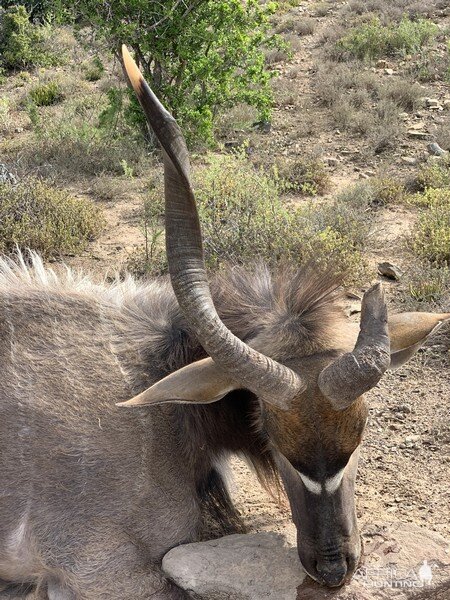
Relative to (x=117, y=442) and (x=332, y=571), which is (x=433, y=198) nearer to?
(x=117, y=442)

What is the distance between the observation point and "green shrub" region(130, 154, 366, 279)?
8.22 m

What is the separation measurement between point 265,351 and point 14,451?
1.69 metres

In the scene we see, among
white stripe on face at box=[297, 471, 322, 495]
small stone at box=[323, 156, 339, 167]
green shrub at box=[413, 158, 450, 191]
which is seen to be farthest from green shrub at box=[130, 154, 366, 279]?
white stripe on face at box=[297, 471, 322, 495]

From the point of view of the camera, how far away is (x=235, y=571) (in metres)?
4.61

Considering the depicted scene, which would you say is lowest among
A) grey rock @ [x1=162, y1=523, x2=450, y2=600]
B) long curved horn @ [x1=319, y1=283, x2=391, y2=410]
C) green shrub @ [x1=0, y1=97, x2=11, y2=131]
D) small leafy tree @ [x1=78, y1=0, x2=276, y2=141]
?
grey rock @ [x1=162, y1=523, x2=450, y2=600]

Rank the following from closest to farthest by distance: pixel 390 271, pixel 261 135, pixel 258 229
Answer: pixel 390 271
pixel 258 229
pixel 261 135

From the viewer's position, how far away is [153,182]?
11273 millimetres

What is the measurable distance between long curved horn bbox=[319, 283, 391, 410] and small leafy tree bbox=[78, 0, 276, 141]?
26.2 feet

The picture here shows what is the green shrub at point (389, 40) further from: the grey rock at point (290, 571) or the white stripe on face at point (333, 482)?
the white stripe on face at point (333, 482)

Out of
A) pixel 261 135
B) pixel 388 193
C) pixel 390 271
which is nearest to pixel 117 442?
pixel 390 271

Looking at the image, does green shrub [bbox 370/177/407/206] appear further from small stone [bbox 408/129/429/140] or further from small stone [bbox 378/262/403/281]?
small stone [bbox 408/129/429/140]

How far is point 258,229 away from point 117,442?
413 cm

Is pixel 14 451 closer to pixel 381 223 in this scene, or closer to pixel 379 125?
pixel 381 223

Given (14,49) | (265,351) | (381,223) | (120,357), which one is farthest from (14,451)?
(14,49)
